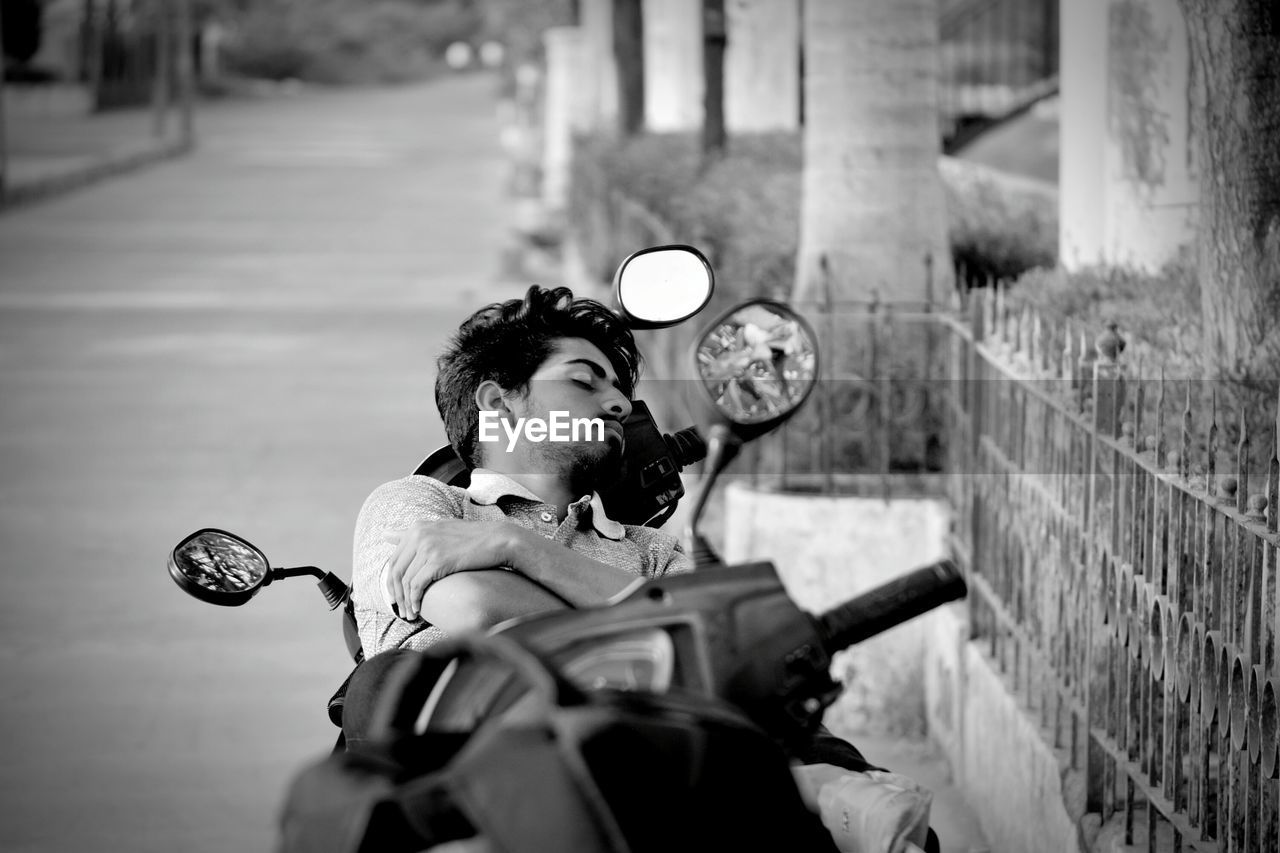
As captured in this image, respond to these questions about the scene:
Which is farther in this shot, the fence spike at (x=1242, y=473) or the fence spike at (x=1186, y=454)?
the fence spike at (x=1186, y=454)

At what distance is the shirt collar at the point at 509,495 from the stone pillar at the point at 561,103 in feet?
80.8

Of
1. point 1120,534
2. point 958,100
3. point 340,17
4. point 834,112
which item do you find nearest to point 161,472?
point 834,112

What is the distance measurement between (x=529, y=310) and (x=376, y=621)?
1.73 ft

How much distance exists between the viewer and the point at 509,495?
3.08 metres

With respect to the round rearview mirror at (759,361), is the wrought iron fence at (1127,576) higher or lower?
lower

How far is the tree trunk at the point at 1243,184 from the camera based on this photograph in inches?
192

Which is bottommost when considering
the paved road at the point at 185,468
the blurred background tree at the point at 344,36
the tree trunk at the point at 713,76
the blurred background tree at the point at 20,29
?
the paved road at the point at 185,468

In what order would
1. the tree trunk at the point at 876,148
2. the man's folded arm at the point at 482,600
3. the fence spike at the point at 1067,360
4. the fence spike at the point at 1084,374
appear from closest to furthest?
the man's folded arm at the point at 482,600
the fence spike at the point at 1084,374
the fence spike at the point at 1067,360
the tree trunk at the point at 876,148

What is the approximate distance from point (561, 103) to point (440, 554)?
27693 millimetres

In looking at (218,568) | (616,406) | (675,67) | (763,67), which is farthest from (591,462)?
(675,67)

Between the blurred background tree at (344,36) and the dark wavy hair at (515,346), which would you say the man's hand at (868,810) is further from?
the blurred background tree at (344,36)

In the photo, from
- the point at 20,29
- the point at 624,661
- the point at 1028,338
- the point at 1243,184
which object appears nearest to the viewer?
the point at 624,661

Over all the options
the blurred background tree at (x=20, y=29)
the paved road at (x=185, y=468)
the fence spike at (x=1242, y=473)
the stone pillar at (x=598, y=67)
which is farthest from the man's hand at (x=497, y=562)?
the blurred background tree at (x=20, y=29)

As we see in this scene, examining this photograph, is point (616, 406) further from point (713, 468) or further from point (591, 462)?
point (713, 468)
